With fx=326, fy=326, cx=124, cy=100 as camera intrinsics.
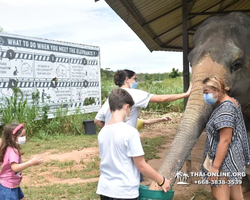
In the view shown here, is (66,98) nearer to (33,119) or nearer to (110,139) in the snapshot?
(33,119)

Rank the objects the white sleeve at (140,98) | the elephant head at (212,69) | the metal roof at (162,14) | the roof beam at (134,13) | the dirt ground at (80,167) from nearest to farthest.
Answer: the elephant head at (212,69) → the white sleeve at (140,98) → the dirt ground at (80,167) → the roof beam at (134,13) → the metal roof at (162,14)

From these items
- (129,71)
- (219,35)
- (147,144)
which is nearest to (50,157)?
(147,144)

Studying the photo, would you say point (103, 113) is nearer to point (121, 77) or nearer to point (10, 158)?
point (121, 77)

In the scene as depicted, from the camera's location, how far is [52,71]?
11.1m

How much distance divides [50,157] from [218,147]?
5.38 metres

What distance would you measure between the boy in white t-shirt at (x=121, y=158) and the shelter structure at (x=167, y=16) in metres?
3.14

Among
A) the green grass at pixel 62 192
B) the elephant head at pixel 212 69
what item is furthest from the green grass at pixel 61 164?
the elephant head at pixel 212 69

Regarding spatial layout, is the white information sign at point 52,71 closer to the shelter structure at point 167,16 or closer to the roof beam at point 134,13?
the shelter structure at point 167,16

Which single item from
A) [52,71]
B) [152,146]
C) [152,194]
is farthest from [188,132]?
[52,71]

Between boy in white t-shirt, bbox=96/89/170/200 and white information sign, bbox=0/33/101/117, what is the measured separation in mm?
7769

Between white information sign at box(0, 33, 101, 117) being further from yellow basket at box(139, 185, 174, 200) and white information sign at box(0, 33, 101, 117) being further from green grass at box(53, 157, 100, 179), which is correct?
yellow basket at box(139, 185, 174, 200)

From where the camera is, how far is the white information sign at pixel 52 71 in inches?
384

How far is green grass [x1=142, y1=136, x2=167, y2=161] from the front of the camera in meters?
7.04

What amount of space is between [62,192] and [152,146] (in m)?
3.75
